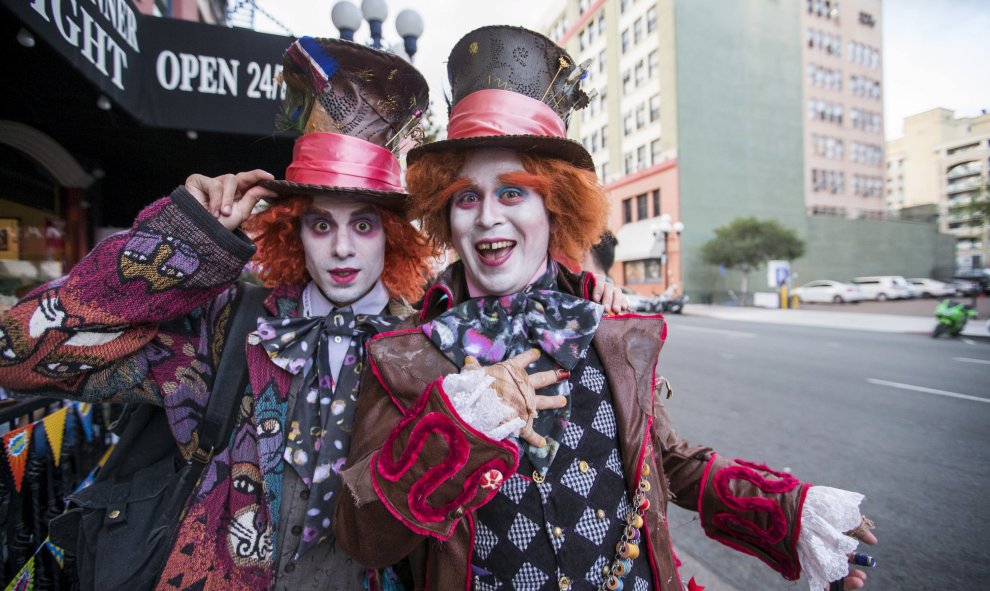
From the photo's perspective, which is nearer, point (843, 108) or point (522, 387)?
point (522, 387)

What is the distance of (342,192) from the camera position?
5.41ft

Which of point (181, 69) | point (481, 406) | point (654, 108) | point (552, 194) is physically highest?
point (654, 108)

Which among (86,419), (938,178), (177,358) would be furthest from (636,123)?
(938,178)

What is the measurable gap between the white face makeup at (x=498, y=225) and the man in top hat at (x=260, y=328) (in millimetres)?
381

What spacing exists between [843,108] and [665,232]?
20572 millimetres

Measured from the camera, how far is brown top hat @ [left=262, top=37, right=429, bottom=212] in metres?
1.69

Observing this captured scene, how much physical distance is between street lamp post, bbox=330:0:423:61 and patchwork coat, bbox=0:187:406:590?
2.87 metres

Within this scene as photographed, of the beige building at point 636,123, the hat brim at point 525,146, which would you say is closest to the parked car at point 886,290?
the beige building at point 636,123

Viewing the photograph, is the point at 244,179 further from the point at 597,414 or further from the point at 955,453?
the point at 955,453

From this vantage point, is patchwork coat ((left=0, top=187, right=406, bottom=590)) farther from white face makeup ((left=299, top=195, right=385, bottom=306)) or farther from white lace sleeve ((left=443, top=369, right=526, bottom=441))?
white lace sleeve ((left=443, top=369, right=526, bottom=441))

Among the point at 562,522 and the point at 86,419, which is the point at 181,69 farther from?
the point at 562,522

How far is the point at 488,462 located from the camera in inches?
40.2

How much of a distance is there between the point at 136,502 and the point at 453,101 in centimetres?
169

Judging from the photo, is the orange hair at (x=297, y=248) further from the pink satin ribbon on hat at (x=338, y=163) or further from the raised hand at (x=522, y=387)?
the raised hand at (x=522, y=387)
